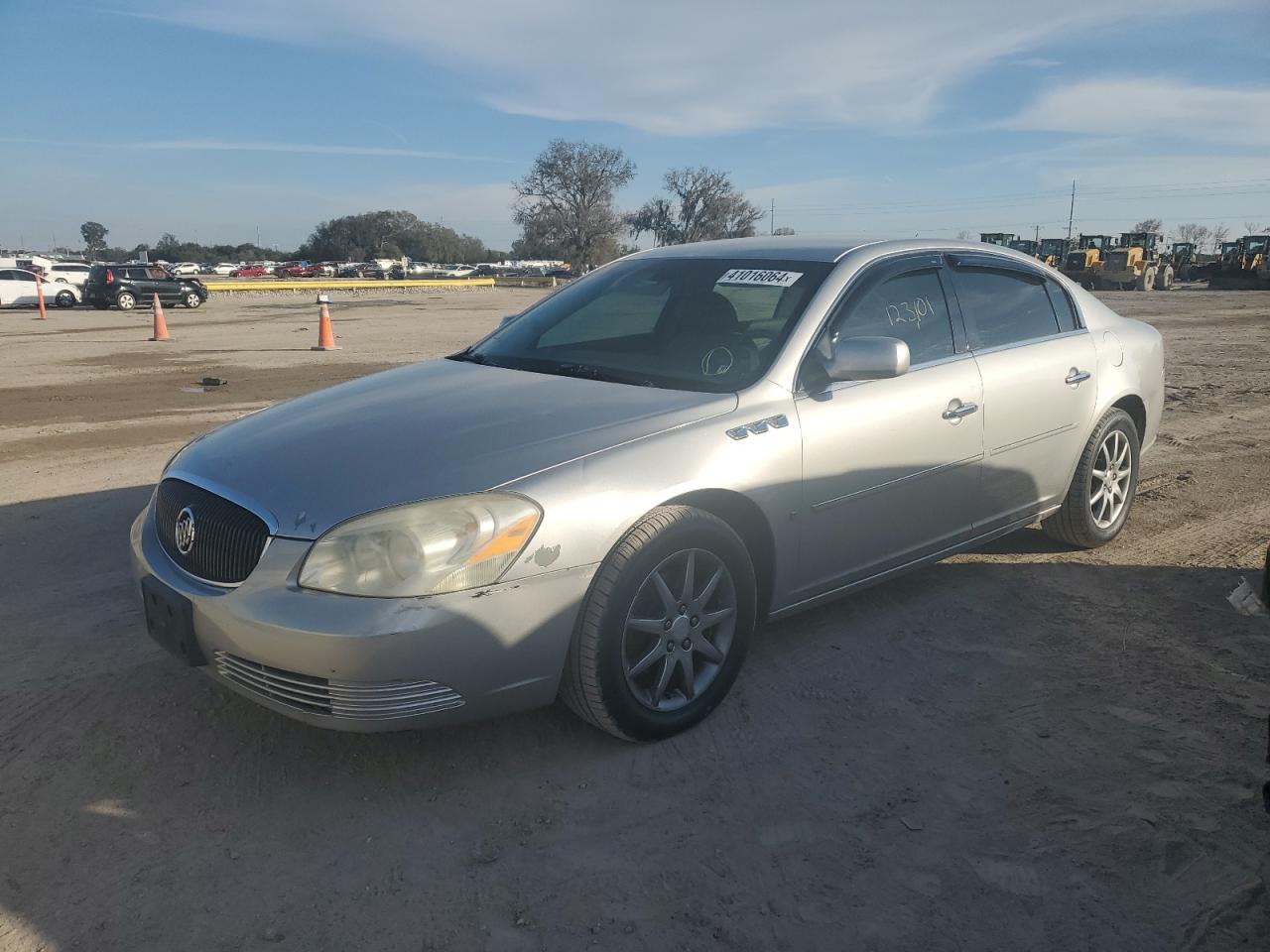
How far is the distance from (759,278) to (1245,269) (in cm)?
4498

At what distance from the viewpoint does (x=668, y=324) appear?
4047 millimetres

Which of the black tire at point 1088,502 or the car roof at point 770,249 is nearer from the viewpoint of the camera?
the car roof at point 770,249

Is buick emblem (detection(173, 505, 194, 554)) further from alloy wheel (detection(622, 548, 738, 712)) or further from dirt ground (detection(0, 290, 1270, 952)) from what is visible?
alloy wheel (detection(622, 548, 738, 712))

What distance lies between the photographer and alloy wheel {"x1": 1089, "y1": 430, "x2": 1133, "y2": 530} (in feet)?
16.2

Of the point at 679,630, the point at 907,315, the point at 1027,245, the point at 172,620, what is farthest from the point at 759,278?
the point at 1027,245

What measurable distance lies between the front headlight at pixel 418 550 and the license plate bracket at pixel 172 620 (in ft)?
1.58

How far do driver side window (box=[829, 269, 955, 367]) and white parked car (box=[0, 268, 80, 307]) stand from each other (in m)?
32.8

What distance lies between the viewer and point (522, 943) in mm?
2275

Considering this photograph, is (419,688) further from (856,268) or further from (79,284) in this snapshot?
(79,284)

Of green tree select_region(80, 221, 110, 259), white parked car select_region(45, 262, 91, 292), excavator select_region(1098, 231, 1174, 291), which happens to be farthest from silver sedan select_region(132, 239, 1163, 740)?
green tree select_region(80, 221, 110, 259)

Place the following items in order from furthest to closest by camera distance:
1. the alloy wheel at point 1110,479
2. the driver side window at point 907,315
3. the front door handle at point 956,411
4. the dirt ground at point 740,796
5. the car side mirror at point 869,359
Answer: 1. the alloy wheel at point 1110,479
2. the front door handle at point 956,411
3. the driver side window at point 907,315
4. the car side mirror at point 869,359
5. the dirt ground at point 740,796

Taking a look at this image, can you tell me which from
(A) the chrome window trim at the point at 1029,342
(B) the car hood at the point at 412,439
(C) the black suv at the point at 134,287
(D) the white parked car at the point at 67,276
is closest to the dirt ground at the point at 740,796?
(B) the car hood at the point at 412,439

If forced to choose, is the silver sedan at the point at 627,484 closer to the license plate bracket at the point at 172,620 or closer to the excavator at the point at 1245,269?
the license plate bracket at the point at 172,620

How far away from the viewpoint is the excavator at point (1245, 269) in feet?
130
